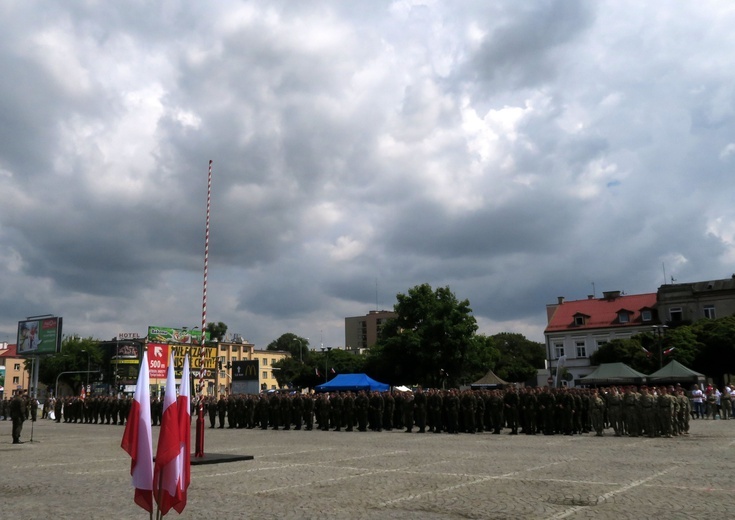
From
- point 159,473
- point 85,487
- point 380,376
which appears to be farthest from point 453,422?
point 380,376

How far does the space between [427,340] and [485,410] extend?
92.2 feet

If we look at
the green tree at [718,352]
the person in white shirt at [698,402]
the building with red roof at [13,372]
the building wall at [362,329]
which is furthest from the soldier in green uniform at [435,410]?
the building wall at [362,329]

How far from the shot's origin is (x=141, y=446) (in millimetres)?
6000

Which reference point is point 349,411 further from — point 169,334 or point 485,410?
point 169,334

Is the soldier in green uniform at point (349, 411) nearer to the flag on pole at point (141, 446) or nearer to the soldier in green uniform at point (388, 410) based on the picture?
the soldier in green uniform at point (388, 410)

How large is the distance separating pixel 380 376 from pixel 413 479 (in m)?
45.7

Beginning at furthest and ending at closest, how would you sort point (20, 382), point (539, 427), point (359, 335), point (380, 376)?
1. point (359, 335)
2. point (20, 382)
3. point (380, 376)
4. point (539, 427)

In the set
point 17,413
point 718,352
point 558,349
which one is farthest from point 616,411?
point 558,349

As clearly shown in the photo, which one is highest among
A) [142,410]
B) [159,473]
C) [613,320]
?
[613,320]

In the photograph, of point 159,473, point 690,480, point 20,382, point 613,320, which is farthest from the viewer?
point 20,382

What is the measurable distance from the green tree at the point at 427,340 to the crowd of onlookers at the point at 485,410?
2143cm

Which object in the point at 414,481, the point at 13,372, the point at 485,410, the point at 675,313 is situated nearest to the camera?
the point at 414,481

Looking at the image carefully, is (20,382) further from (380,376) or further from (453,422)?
(453,422)

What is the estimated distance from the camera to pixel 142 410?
615cm
